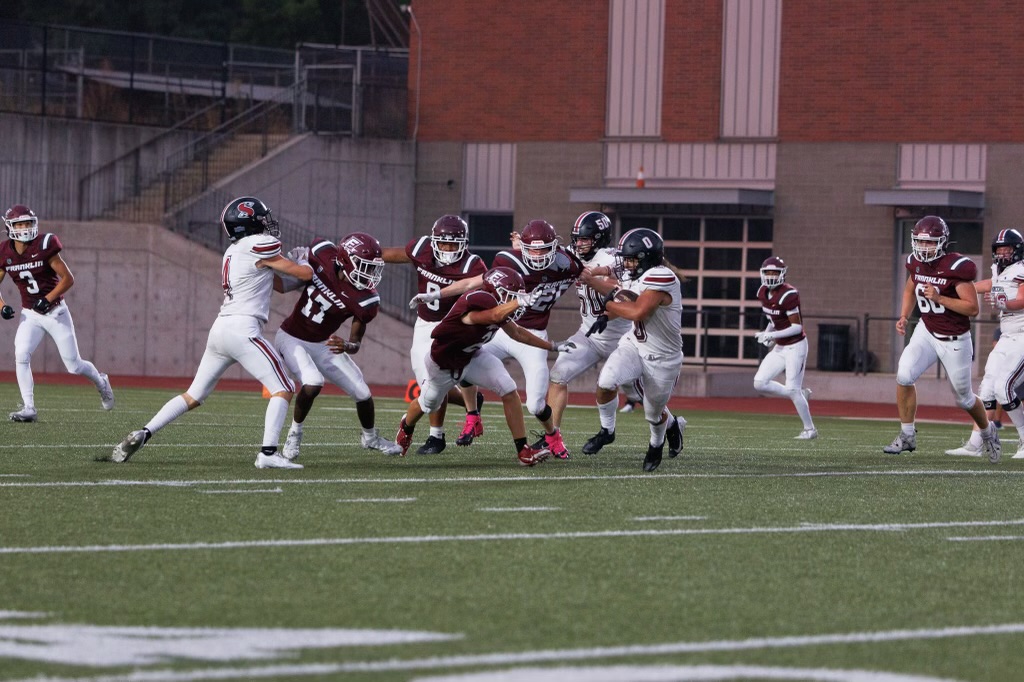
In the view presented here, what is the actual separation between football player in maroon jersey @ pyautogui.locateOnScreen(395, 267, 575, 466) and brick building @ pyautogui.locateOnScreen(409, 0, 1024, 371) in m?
16.0

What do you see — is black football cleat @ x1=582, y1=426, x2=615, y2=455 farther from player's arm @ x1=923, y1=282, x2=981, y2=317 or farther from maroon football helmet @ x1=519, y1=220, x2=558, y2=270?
player's arm @ x1=923, y1=282, x2=981, y2=317

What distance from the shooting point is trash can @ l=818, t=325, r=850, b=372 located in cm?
2738

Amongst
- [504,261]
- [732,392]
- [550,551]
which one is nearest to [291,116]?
[732,392]

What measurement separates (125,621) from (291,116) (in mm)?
26946

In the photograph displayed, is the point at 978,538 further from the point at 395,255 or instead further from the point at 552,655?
the point at 395,255

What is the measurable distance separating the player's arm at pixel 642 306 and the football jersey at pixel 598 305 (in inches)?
62.1

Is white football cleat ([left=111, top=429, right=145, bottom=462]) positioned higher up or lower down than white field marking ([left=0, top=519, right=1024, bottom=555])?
higher up

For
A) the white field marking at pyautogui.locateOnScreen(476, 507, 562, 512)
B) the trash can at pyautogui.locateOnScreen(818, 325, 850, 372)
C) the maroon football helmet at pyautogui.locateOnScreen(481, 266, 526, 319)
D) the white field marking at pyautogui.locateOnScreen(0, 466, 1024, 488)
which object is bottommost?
the white field marking at pyautogui.locateOnScreen(0, 466, 1024, 488)

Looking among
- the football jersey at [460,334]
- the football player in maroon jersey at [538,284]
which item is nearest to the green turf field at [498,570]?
the football player in maroon jersey at [538,284]

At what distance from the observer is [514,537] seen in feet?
24.9

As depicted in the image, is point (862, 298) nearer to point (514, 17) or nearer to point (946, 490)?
point (514, 17)

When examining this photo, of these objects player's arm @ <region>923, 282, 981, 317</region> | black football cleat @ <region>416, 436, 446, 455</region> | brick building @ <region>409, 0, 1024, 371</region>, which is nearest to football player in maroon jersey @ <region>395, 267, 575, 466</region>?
black football cleat @ <region>416, 436, 446, 455</region>

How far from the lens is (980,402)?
13.2m

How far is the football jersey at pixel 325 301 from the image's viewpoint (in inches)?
444
